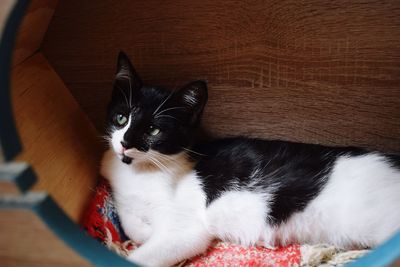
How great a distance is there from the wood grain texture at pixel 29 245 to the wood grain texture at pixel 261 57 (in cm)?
72

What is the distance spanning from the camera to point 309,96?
4.66ft

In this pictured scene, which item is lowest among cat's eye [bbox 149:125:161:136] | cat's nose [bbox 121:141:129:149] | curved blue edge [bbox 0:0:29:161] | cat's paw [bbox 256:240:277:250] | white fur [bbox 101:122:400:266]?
cat's paw [bbox 256:240:277:250]

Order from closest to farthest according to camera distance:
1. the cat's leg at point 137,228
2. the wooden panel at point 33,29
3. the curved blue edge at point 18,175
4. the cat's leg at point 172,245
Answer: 1. the curved blue edge at point 18,175
2. the wooden panel at point 33,29
3. the cat's leg at point 172,245
4. the cat's leg at point 137,228

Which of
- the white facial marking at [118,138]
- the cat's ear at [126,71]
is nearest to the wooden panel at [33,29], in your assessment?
the cat's ear at [126,71]

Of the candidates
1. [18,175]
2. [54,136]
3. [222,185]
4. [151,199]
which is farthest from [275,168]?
[18,175]

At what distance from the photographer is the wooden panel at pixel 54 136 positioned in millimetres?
1233

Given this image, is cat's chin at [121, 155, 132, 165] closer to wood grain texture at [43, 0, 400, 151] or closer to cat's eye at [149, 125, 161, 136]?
cat's eye at [149, 125, 161, 136]

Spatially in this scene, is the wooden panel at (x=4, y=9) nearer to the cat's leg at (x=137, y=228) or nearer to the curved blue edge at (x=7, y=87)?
the curved blue edge at (x=7, y=87)

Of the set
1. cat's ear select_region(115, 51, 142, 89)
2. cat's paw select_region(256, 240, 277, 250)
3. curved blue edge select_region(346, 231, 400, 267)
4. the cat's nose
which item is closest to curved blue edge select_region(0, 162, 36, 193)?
the cat's nose

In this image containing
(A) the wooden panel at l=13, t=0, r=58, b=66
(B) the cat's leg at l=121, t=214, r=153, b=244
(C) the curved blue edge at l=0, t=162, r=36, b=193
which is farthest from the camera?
(B) the cat's leg at l=121, t=214, r=153, b=244

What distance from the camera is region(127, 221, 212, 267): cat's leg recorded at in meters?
1.27

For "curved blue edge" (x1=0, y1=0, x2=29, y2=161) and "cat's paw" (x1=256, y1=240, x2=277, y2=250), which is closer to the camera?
"curved blue edge" (x1=0, y1=0, x2=29, y2=161)

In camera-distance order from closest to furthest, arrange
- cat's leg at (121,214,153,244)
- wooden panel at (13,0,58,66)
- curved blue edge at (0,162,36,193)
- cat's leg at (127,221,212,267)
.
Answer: curved blue edge at (0,162,36,193)
wooden panel at (13,0,58,66)
cat's leg at (127,221,212,267)
cat's leg at (121,214,153,244)

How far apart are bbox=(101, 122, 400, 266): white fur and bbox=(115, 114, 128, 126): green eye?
40 mm
